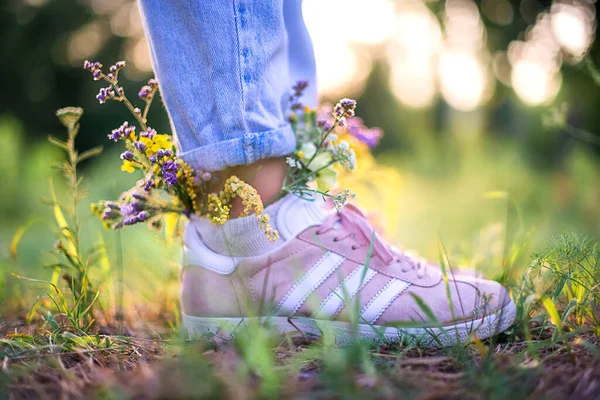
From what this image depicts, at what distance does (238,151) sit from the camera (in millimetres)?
1042

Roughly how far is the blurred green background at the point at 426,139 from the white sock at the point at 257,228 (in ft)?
1.37

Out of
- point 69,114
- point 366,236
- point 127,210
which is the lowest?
point 366,236

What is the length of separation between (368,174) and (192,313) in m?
0.82

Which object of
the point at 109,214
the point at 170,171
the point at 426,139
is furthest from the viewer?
the point at 426,139

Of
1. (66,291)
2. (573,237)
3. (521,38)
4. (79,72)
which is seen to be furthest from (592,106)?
(79,72)

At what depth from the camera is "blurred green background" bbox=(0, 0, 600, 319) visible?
79.2 inches

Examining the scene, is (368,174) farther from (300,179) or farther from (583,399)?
(583,399)

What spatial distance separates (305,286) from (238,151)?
32 cm

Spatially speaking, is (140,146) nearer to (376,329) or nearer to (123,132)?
(123,132)

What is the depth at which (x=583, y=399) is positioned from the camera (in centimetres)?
70

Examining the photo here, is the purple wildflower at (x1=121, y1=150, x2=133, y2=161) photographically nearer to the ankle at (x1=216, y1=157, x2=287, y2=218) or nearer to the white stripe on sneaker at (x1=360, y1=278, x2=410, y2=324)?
the ankle at (x1=216, y1=157, x2=287, y2=218)

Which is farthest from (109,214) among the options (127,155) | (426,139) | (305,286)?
(426,139)

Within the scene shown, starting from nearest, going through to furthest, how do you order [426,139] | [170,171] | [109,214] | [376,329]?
[376,329], [170,171], [109,214], [426,139]

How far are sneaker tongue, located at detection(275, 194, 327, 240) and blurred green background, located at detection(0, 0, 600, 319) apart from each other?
1.73 ft
